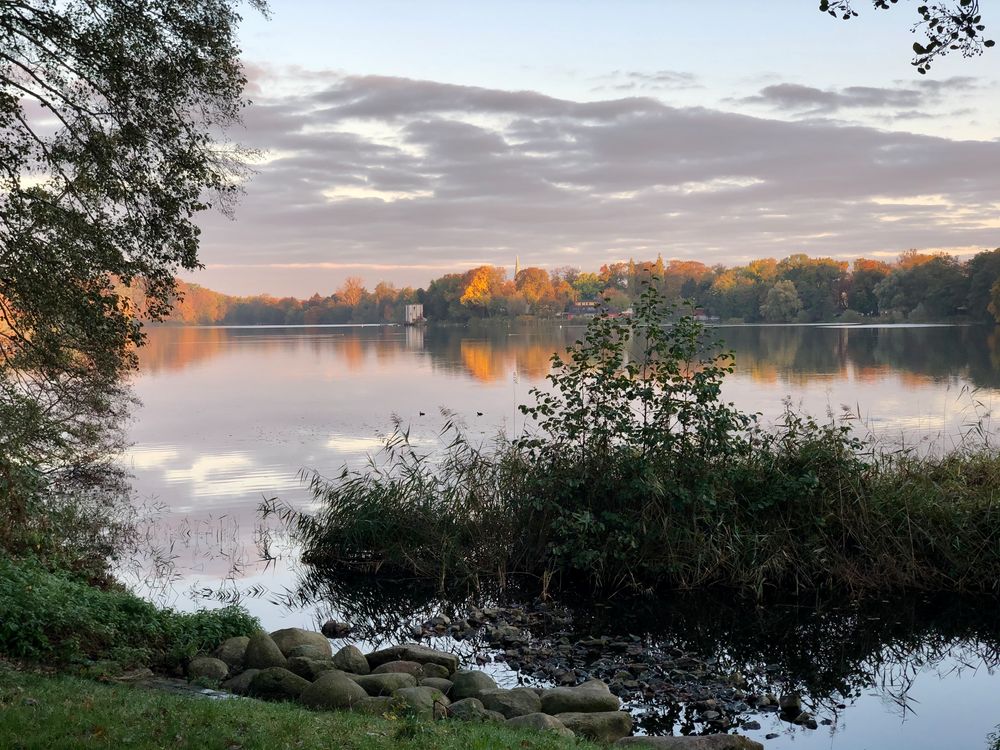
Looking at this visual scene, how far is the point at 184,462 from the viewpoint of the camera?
2583 cm

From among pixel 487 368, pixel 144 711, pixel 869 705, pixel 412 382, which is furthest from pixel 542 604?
pixel 487 368

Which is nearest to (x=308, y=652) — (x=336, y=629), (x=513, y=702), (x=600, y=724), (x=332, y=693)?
(x=332, y=693)

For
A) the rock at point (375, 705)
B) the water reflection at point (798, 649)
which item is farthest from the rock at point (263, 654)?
the water reflection at point (798, 649)

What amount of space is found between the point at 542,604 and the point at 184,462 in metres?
15.5

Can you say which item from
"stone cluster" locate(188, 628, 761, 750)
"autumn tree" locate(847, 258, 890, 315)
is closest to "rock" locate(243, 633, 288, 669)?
"stone cluster" locate(188, 628, 761, 750)

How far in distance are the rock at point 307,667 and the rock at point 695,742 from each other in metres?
3.33

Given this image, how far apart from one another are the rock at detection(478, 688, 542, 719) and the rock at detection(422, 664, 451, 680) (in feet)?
3.51

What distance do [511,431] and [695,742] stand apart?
18590mm

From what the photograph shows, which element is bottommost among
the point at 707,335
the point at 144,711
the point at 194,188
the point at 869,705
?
the point at 869,705

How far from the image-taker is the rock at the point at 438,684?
9.60m

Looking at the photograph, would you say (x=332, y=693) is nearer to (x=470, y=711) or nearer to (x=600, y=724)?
(x=470, y=711)

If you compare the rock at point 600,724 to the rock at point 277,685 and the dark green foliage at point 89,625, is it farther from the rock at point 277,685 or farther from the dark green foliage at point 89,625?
the dark green foliage at point 89,625

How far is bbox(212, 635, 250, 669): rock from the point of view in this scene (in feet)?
33.9

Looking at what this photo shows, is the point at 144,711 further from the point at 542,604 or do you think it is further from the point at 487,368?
the point at 487,368
